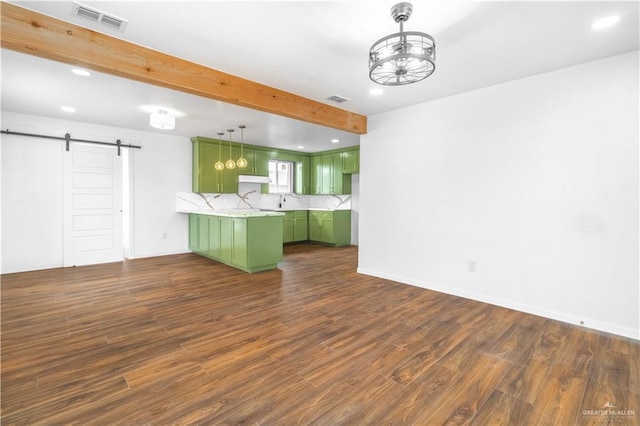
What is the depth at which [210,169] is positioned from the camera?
6.40m

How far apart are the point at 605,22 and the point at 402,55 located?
170cm

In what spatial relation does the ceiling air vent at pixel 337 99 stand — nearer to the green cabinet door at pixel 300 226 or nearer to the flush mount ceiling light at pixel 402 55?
the flush mount ceiling light at pixel 402 55

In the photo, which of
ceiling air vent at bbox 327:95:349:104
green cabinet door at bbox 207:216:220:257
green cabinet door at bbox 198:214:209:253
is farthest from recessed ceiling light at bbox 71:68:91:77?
green cabinet door at bbox 198:214:209:253

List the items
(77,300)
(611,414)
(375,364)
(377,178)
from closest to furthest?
1. (611,414)
2. (375,364)
3. (77,300)
4. (377,178)

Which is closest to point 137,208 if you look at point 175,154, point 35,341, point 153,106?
point 175,154

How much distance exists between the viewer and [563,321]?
2.95 metres

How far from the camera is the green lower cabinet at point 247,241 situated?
15.6ft

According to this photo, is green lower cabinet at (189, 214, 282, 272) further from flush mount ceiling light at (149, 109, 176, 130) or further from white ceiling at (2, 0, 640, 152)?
white ceiling at (2, 0, 640, 152)

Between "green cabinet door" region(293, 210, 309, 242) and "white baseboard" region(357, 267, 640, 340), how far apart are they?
3.68 meters

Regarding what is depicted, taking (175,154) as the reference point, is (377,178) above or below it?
below

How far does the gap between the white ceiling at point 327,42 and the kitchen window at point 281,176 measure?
13.2 ft

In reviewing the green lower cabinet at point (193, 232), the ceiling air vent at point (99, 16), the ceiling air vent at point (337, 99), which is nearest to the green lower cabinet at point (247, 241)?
the green lower cabinet at point (193, 232)

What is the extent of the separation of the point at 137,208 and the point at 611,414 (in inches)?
268

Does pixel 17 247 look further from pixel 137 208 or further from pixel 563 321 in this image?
pixel 563 321
